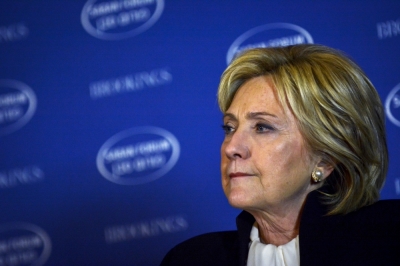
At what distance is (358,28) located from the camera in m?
2.82

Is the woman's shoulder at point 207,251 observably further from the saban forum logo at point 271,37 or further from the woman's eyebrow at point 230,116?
the saban forum logo at point 271,37

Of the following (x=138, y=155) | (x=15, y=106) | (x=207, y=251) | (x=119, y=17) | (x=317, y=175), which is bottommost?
(x=207, y=251)

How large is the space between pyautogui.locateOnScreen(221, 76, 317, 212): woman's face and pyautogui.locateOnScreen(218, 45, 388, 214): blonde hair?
4 cm

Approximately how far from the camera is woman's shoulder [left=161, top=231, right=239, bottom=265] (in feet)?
7.09

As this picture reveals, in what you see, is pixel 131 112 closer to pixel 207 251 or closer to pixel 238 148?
pixel 207 251

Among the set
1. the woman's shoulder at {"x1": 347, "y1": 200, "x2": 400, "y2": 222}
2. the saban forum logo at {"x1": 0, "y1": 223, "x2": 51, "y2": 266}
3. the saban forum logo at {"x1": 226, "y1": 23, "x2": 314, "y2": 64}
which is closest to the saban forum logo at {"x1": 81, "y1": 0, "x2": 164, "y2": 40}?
the saban forum logo at {"x1": 226, "y1": 23, "x2": 314, "y2": 64}

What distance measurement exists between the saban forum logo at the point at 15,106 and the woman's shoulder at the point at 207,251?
48.6 inches

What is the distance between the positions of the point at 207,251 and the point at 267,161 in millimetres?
482

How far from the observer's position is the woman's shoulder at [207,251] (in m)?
2.16

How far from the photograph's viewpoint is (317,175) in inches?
77.8

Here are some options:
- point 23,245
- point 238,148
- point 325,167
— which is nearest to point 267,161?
point 238,148

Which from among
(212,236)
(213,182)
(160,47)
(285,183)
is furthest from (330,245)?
(160,47)

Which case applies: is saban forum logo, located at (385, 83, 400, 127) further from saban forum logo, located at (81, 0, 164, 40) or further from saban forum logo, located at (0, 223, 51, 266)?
saban forum logo, located at (0, 223, 51, 266)

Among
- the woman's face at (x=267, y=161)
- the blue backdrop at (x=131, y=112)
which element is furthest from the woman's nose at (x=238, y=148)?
the blue backdrop at (x=131, y=112)
